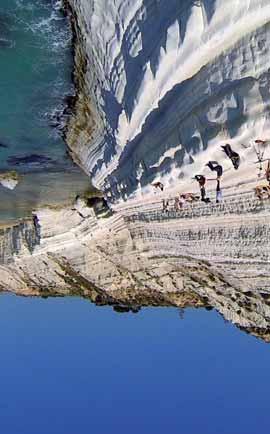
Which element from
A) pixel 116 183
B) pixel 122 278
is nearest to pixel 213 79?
pixel 116 183

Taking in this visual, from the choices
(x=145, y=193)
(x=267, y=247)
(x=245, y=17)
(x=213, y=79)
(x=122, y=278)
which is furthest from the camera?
(x=122, y=278)

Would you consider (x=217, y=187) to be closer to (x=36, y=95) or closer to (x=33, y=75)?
(x=33, y=75)

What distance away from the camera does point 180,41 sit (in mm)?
4879

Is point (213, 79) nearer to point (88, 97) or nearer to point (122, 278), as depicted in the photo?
point (88, 97)

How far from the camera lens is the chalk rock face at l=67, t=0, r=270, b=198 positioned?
425 cm

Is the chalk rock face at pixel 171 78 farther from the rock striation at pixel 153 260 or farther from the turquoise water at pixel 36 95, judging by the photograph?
the rock striation at pixel 153 260

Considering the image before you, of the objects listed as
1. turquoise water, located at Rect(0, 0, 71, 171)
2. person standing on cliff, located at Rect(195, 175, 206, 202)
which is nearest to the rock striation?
person standing on cliff, located at Rect(195, 175, 206, 202)

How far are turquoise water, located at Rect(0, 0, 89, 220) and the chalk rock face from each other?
43 cm

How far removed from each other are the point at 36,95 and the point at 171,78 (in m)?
5.11

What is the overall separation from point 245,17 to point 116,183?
5248 millimetres

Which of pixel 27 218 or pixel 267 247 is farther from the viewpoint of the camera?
pixel 27 218

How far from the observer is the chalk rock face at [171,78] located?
4.25 meters

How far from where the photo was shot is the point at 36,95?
32.5ft

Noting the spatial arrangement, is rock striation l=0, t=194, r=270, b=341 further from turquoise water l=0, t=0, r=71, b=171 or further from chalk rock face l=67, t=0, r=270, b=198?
turquoise water l=0, t=0, r=71, b=171
